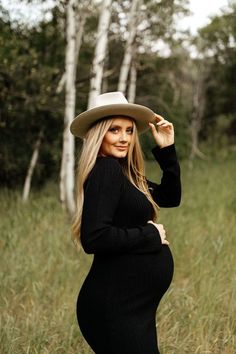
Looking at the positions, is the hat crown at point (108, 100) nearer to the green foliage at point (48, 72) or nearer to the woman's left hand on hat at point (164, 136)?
the woman's left hand on hat at point (164, 136)

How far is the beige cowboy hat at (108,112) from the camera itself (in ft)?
6.58

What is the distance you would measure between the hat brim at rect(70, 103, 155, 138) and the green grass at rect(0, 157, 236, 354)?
162 cm

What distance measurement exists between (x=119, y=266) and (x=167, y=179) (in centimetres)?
59

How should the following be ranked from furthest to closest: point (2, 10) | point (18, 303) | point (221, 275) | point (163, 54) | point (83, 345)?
1. point (163, 54)
2. point (2, 10)
3. point (221, 275)
4. point (18, 303)
5. point (83, 345)

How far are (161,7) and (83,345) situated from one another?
10.7 m

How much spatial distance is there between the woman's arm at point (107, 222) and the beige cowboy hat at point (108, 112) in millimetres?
217

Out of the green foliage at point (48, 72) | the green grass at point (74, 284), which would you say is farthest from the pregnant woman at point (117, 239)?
the green foliage at point (48, 72)

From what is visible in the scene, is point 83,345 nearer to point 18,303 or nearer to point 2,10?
point 18,303

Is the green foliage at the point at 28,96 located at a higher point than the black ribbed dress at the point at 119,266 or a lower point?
higher

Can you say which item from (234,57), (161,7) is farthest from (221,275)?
(234,57)

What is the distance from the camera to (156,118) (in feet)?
7.60

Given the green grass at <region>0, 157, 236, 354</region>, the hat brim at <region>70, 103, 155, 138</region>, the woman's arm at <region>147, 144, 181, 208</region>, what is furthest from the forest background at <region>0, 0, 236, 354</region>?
the hat brim at <region>70, 103, 155, 138</region>

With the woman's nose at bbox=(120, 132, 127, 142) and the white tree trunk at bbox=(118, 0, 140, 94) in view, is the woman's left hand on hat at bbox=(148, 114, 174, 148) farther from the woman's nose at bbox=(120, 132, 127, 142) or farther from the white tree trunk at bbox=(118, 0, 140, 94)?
the white tree trunk at bbox=(118, 0, 140, 94)

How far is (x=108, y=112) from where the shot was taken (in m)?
2.03
